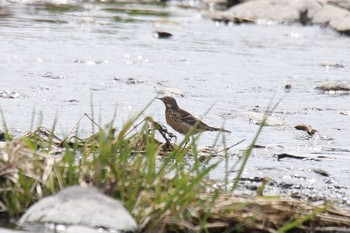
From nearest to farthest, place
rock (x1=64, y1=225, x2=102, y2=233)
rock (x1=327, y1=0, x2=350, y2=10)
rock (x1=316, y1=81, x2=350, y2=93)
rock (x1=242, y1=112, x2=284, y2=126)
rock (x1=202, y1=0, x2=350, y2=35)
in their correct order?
rock (x1=64, y1=225, x2=102, y2=233)
rock (x1=242, y1=112, x2=284, y2=126)
rock (x1=316, y1=81, x2=350, y2=93)
rock (x1=202, y1=0, x2=350, y2=35)
rock (x1=327, y1=0, x2=350, y2=10)

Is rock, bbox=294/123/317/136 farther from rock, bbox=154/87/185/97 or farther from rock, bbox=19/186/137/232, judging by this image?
rock, bbox=19/186/137/232

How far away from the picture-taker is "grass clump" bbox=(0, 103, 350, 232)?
4.39m

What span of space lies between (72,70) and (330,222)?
6067mm

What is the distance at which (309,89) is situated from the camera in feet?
33.1

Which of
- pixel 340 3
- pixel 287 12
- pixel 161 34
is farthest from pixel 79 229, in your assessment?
pixel 340 3

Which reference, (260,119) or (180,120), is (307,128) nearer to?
(260,119)

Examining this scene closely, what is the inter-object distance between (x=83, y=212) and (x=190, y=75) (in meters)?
6.31

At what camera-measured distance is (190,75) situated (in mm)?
10531

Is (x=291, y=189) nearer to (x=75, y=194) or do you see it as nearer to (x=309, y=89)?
(x=75, y=194)

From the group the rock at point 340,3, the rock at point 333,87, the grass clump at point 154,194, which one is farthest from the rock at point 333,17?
the grass clump at point 154,194

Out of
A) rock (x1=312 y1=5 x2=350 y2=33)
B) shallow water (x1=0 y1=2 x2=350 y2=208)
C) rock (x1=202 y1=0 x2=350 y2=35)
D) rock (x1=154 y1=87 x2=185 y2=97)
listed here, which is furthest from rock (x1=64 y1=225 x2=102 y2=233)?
rock (x1=202 y1=0 x2=350 y2=35)

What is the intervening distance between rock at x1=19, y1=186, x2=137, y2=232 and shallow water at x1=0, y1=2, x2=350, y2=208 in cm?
89

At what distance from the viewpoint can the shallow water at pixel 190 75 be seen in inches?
279

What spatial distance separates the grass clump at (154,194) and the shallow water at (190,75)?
1.72 feet
